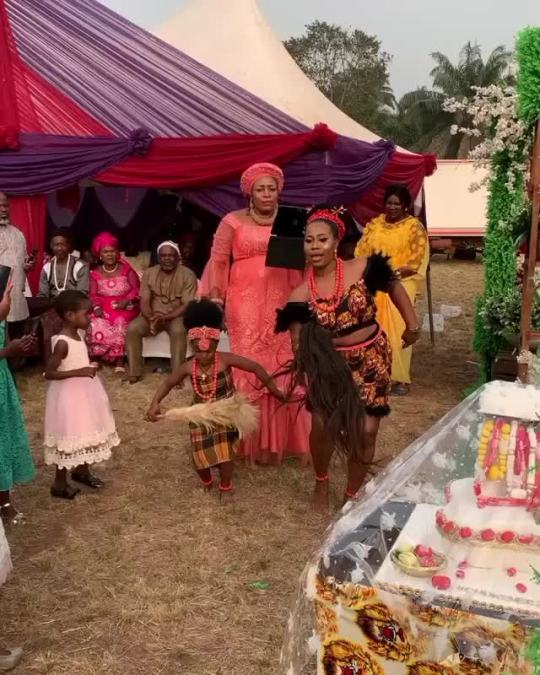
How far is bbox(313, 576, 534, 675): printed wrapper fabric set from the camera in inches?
72.9

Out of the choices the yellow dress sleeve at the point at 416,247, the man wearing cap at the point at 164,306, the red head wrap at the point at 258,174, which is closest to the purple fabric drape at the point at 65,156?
the man wearing cap at the point at 164,306

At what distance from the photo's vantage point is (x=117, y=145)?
694 cm

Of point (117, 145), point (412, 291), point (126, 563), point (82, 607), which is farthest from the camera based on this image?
point (117, 145)

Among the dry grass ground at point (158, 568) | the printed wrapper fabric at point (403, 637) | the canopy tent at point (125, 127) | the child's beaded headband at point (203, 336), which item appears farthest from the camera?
the canopy tent at point (125, 127)

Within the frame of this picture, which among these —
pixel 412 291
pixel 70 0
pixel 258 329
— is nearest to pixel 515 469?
pixel 258 329

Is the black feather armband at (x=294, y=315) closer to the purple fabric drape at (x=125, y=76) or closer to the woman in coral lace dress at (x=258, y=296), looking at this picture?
the woman in coral lace dress at (x=258, y=296)

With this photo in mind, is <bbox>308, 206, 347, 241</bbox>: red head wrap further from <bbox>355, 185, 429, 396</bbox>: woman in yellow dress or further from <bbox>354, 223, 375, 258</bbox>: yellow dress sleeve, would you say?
<bbox>354, 223, 375, 258</bbox>: yellow dress sleeve

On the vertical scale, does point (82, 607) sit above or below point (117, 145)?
below

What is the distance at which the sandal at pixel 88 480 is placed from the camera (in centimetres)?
436

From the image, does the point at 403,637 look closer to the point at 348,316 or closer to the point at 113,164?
the point at 348,316

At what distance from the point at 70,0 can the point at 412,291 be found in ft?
15.8

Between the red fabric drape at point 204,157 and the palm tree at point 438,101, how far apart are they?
84.3 feet

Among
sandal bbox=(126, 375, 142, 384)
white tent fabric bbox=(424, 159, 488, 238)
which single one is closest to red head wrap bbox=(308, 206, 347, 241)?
sandal bbox=(126, 375, 142, 384)

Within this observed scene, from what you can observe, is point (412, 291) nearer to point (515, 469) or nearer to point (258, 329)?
point (258, 329)
